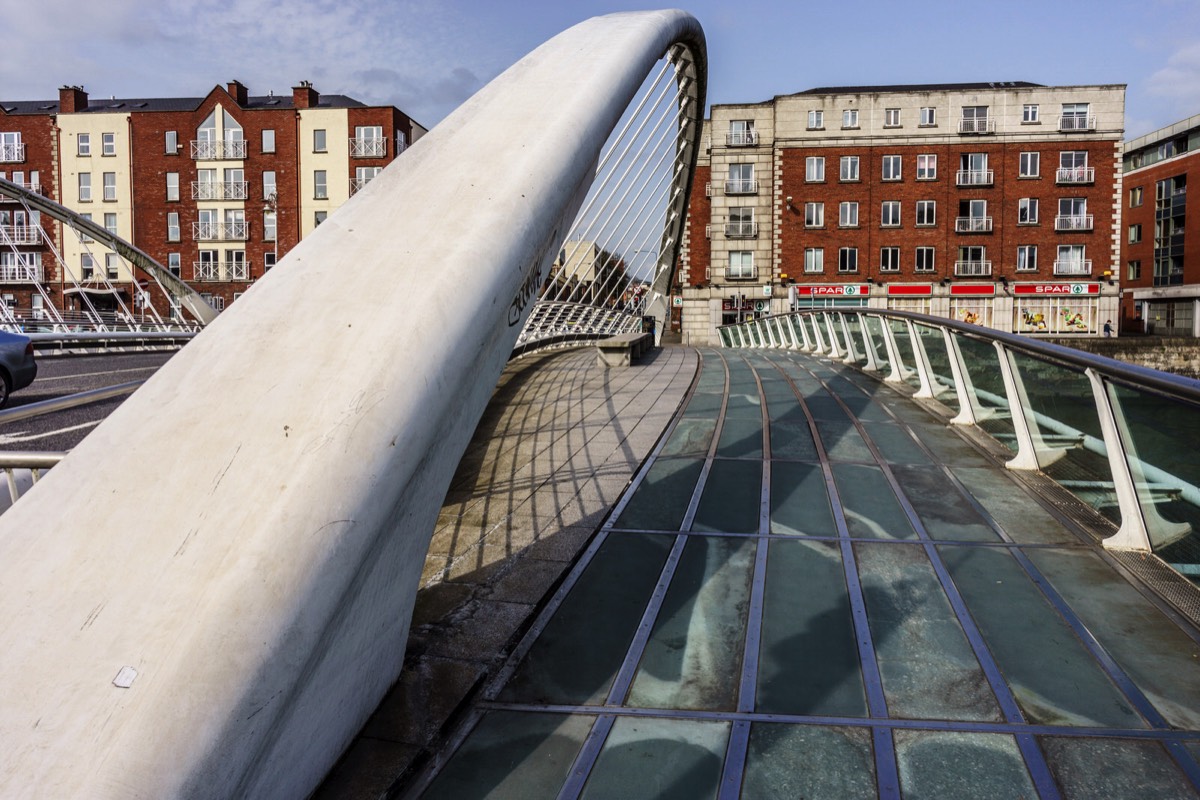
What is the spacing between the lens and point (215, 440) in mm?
2262

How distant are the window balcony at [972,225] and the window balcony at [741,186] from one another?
11.0 metres

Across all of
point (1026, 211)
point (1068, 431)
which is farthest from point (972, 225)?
point (1068, 431)

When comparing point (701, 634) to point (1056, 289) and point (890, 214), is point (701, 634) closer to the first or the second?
point (890, 214)

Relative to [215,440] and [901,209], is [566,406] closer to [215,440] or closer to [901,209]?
[215,440]

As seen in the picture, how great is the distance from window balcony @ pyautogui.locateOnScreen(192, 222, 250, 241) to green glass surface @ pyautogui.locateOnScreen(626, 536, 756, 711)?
49.2 metres

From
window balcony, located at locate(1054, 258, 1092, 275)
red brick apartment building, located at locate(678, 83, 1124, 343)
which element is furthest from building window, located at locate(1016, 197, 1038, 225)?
window balcony, located at locate(1054, 258, 1092, 275)

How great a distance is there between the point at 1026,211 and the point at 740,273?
15.4 m

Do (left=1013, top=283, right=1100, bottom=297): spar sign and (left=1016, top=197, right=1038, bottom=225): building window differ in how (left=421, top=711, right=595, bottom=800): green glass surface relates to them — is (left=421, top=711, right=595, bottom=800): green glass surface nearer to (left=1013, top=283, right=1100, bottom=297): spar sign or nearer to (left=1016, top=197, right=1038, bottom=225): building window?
(left=1013, top=283, right=1100, bottom=297): spar sign

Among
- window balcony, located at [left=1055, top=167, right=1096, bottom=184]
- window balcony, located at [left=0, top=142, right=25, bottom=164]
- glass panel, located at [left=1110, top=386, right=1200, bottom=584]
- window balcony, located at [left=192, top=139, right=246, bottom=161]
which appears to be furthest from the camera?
window balcony, located at [left=0, top=142, right=25, bottom=164]

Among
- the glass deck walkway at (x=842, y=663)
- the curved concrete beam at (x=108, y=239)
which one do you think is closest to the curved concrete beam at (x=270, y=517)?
the glass deck walkway at (x=842, y=663)

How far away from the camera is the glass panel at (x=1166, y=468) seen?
369cm

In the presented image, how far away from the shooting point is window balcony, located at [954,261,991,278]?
145 ft

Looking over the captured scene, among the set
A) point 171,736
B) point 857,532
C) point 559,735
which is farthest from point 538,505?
point 171,736

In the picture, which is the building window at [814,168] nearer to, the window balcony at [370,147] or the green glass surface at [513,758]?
the window balcony at [370,147]
